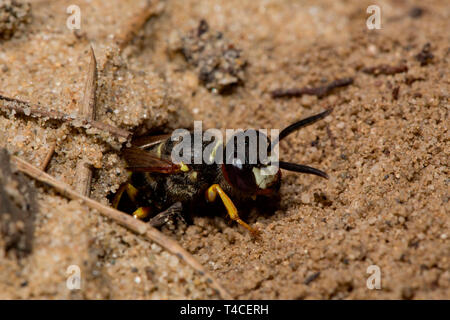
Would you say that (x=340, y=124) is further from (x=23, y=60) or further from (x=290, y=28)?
(x=23, y=60)

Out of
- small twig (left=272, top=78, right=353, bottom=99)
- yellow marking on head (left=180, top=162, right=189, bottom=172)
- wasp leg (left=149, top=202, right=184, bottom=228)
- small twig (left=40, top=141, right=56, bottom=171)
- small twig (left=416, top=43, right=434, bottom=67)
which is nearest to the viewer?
small twig (left=40, top=141, right=56, bottom=171)

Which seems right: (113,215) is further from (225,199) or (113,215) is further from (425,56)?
(425,56)

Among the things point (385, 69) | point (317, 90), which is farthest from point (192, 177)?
point (385, 69)

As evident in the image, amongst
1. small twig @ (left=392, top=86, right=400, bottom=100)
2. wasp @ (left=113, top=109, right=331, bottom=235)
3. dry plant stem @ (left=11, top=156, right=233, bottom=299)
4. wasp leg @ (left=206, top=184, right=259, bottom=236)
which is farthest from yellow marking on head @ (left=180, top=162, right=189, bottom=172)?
small twig @ (left=392, top=86, right=400, bottom=100)

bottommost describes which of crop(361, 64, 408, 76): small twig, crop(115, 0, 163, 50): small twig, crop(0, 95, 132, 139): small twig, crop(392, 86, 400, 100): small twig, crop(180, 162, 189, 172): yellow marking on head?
crop(180, 162, 189, 172): yellow marking on head

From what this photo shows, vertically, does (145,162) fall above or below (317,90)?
below

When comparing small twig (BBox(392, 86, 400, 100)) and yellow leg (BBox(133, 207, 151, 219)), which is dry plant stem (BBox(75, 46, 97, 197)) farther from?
small twig (BBox(392, 86, 400, 100))

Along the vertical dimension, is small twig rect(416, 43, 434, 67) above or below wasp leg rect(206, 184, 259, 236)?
above
